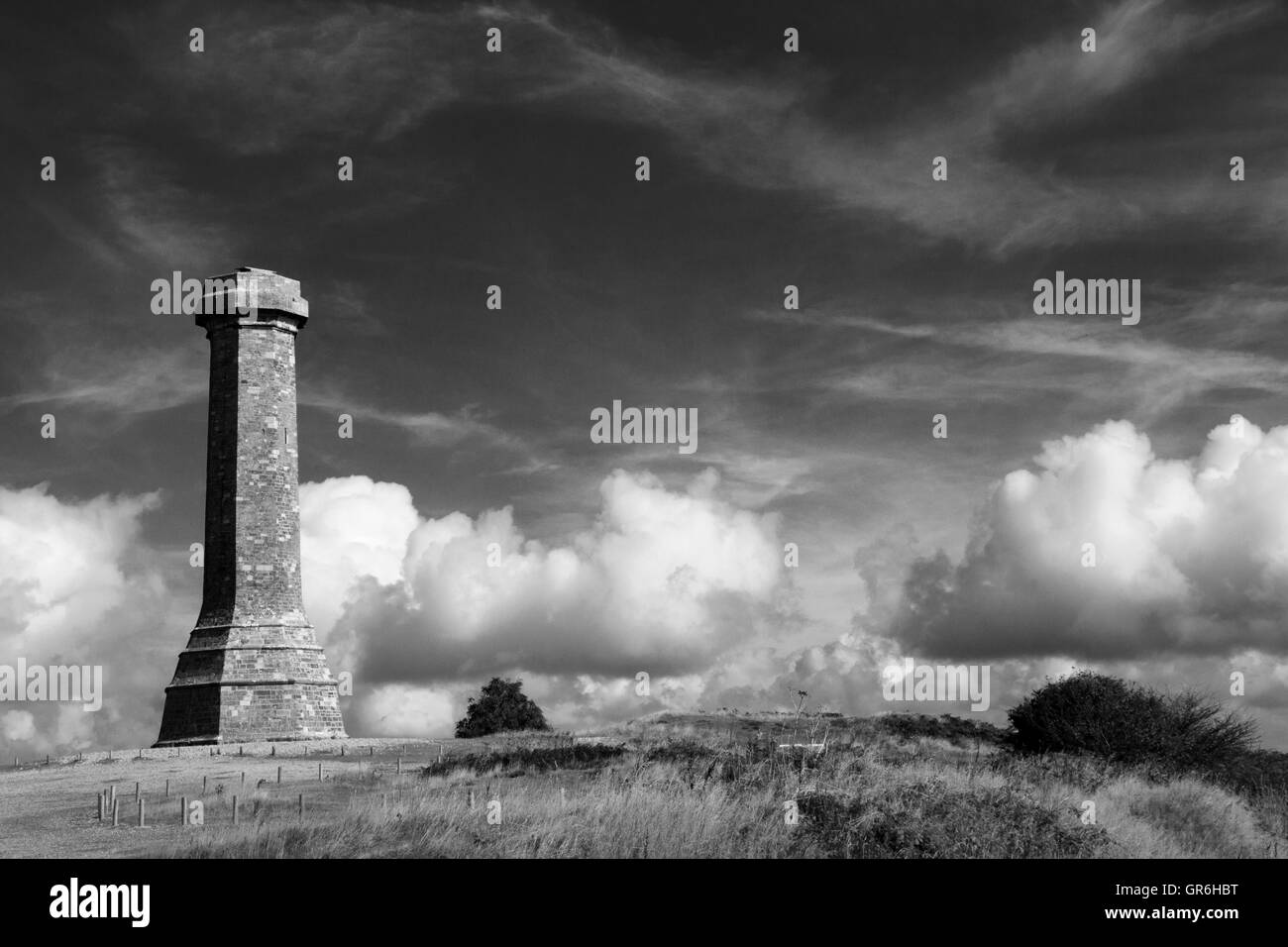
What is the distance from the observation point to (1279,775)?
2592cm

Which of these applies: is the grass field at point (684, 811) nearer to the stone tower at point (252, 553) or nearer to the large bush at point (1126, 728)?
the large bush at point (1126, 728)

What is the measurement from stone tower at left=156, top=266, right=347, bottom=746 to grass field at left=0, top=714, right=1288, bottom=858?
851 cm

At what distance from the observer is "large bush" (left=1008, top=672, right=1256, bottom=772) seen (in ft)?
85.9

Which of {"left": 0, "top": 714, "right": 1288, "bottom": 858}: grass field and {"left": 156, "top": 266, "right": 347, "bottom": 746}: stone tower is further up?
{"left": 156, "top": 266, "right": 347, "bottom": 746}: stone tower

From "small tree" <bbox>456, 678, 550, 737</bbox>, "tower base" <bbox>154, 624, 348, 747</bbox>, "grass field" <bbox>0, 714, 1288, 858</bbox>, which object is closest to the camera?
"grass field" <bbox>0, 714, 1288, 858</bbox>

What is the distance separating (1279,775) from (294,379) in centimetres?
3141

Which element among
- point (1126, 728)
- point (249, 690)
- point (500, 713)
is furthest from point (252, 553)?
point (1126, 728)

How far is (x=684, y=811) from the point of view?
51.6 ft

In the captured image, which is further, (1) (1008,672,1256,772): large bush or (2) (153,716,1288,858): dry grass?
(1) (1008,672,1256,772): large bush

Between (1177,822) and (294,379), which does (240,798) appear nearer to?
(1177,822)

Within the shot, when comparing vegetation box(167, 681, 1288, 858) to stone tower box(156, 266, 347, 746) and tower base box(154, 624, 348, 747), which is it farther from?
stone tower box(156, 266, 347, 746)

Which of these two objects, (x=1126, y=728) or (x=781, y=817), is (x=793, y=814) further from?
(x=1126, y=728)

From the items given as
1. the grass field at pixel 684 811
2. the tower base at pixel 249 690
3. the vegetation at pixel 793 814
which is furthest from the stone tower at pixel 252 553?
the vegetation at pixel 793 814

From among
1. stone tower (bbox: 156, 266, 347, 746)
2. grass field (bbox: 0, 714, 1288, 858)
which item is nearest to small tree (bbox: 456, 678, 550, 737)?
stone tower (bbox: 156, 266, 347, 746)
